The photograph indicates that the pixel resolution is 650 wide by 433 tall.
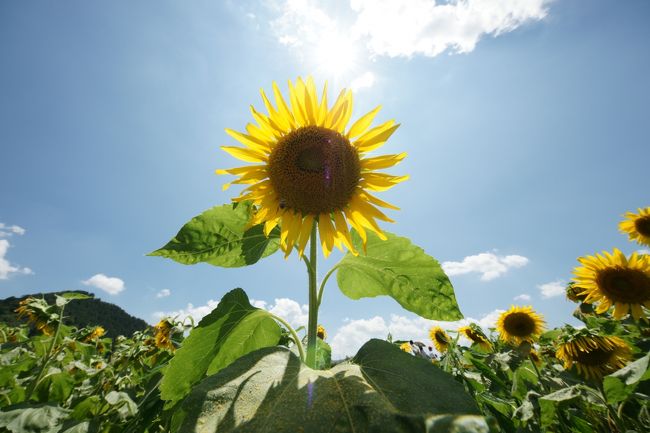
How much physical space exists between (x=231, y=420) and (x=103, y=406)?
2.37m

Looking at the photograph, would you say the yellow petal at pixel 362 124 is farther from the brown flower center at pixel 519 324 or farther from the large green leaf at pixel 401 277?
the brown flower center at pixel 519 324

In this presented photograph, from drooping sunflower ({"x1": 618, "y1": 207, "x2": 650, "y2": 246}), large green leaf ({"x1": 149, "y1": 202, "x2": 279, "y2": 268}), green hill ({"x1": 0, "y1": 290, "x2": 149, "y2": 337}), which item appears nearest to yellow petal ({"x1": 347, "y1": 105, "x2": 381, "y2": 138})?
large green leaf ({"x1": 149, "y1": 202, "x2": 279, "y2": 268})

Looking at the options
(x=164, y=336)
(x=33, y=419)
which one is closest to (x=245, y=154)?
(x=33, y=419)

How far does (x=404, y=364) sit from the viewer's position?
1.17m

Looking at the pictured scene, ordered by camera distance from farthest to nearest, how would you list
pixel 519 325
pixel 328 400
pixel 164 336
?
pixel 519 325 → pixel 164 336 → pixel 328 400

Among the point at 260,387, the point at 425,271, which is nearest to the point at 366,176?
the point at 425,271

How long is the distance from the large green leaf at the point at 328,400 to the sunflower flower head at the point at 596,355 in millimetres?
2770

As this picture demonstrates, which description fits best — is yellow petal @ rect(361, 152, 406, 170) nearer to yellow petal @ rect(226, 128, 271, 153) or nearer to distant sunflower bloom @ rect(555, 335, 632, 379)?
yellow petal @ rect(226, 128, 271, 153)

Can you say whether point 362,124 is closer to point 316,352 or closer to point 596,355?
point 316,352

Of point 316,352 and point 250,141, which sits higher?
point 250,141

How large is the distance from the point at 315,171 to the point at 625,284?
5264mm

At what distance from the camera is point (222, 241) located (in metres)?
1.78

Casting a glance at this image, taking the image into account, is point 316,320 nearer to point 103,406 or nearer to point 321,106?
point 321,106

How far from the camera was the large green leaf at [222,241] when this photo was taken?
5.51 feet
